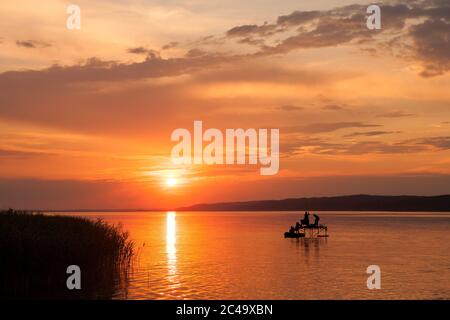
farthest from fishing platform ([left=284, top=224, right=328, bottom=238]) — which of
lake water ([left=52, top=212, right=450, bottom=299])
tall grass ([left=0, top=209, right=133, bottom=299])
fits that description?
tall grass ([left=0, top=209, right=133, bottom=299])

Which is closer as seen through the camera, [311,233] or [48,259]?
[48,259]

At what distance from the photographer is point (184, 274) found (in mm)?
49312

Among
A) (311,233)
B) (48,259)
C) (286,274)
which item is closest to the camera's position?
(48,259)

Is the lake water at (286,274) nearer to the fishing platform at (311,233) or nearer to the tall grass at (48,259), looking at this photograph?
the tall grass at (48,259)

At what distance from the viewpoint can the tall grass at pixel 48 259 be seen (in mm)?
32562

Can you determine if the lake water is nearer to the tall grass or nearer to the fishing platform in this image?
the tall grass

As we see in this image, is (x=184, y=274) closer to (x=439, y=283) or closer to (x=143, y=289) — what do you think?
(x=143, y=289)

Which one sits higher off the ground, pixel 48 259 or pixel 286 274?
pixel 48 259

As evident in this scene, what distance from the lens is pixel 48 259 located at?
34.2 metres

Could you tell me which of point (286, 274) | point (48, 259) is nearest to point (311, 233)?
point (286, 274)

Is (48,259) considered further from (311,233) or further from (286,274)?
(311,233)

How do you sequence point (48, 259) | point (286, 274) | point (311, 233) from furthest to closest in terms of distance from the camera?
point (311, 233) → point (286, 274) → point (48, 259)
